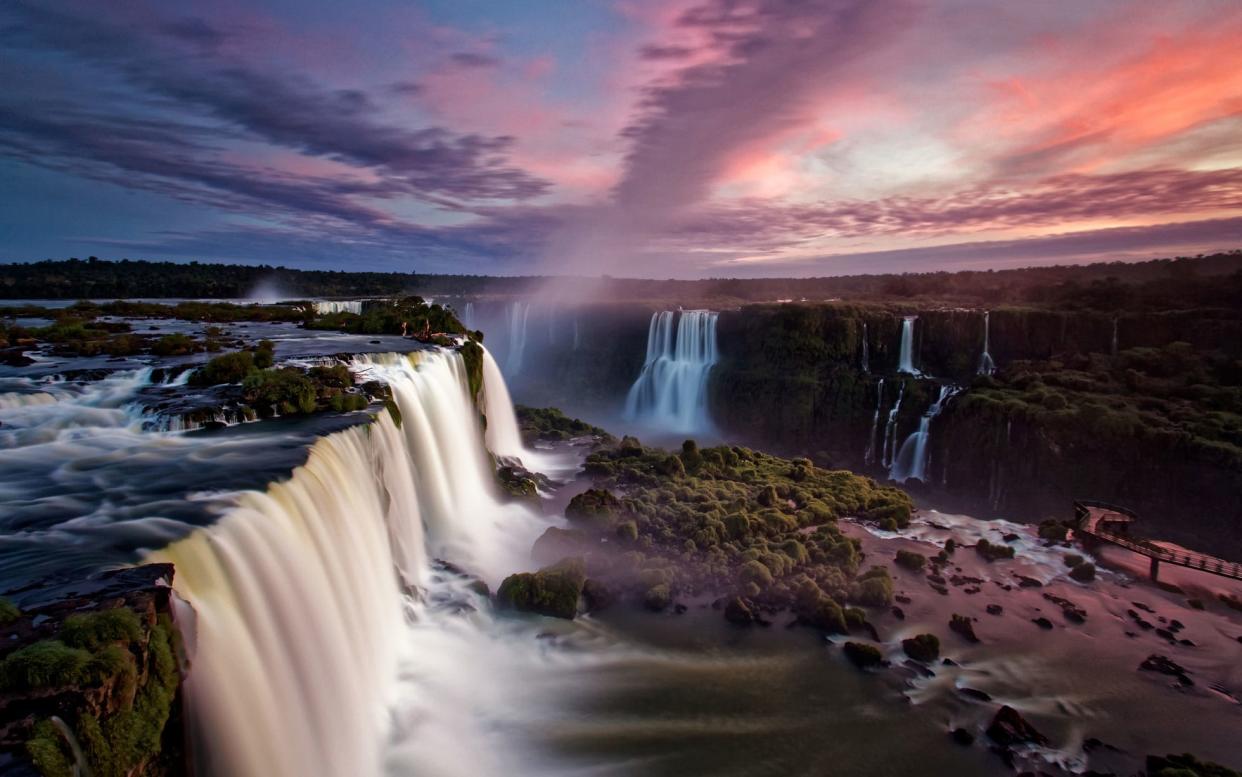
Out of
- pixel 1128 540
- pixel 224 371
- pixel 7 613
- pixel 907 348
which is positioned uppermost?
pixel 224 371

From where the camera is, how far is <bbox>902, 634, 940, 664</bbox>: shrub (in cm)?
1233

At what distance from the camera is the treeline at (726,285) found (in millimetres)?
35188

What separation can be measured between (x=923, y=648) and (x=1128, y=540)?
10682 mm

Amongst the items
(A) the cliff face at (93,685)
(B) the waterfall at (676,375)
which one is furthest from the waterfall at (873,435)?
(A) the cliff face at (93,685)

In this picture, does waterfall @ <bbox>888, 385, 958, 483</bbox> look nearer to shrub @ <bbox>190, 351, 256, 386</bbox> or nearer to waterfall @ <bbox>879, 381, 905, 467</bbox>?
waterfall @ <bbox>879, 381, 905, 467</bbox>

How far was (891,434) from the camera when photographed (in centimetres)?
3186

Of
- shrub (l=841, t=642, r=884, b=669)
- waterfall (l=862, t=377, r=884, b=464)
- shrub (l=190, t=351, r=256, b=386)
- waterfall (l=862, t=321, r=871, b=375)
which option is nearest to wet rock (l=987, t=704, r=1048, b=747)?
shrub (l=841, t=642, r=884, b=669)

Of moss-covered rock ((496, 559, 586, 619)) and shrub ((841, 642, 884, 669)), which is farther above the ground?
moss-covered rock ((496, 559, 586, 619))

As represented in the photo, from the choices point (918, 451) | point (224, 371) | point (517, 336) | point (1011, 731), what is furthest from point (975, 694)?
point (517, 336)

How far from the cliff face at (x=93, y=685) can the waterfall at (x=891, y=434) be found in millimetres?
31942

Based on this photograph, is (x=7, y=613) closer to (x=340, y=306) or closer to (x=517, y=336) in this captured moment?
(x=340, y=306)

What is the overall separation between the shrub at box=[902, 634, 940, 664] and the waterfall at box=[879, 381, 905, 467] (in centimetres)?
2042

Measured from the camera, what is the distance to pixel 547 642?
40.8 feet

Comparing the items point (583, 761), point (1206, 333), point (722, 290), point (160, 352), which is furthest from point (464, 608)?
point (722, 290)
